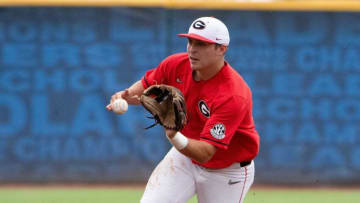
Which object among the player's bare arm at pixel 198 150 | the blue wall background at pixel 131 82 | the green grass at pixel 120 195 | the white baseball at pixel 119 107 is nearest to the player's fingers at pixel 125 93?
the white baseball at pixel 119 107

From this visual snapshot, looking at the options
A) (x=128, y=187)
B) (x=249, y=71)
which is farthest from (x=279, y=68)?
(x=128, y=187)

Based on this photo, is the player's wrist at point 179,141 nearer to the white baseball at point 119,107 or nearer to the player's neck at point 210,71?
the white baseball at point 119,107

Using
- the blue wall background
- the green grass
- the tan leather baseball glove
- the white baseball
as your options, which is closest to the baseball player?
the white baseball

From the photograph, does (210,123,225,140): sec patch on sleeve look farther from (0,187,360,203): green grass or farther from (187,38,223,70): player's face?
(0,187,360,203): green grass

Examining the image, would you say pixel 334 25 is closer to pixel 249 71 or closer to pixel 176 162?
pixel 249 71

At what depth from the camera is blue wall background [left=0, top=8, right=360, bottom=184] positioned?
8719 millimetres

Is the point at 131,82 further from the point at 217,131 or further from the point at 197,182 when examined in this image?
the point at 217,131

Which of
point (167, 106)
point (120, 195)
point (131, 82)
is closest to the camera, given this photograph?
point (167, 106)

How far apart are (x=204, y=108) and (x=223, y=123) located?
0.31 metres

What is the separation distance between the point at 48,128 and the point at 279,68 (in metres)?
3.36

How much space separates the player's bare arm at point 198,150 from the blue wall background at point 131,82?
4220 mm

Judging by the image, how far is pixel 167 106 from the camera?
4.48m

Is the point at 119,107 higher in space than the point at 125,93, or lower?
higher

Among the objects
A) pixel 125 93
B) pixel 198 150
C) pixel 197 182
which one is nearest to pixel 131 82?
pixel 125 93
